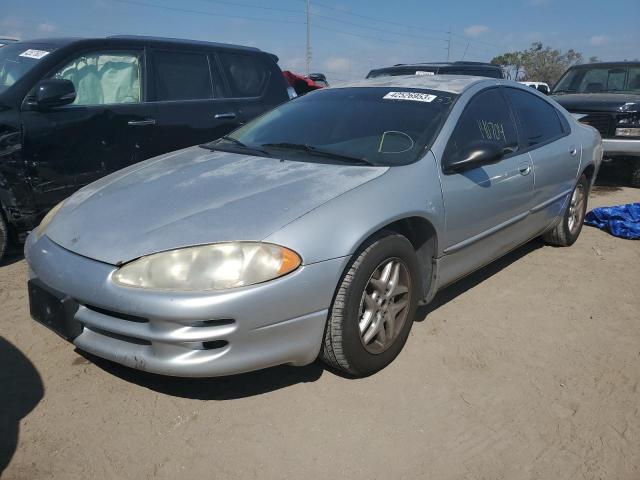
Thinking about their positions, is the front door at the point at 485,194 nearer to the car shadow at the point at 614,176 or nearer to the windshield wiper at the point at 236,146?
the windshield wiper at the point at 236,146

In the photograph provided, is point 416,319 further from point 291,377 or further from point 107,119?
point 107,119

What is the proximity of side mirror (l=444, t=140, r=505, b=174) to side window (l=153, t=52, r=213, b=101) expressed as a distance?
2.80 m

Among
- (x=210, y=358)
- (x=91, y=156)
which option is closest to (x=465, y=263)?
(x=210, y=358)

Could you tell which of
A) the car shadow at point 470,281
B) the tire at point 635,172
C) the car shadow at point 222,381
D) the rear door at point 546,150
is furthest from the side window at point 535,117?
the tire at point 635,172

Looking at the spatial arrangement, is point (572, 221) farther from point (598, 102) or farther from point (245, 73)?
point (598, 102)

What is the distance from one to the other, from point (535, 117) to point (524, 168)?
65 centimetres

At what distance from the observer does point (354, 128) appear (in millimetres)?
3211

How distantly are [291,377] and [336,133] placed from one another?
1.46 meters

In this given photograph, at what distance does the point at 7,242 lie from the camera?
3914 mm

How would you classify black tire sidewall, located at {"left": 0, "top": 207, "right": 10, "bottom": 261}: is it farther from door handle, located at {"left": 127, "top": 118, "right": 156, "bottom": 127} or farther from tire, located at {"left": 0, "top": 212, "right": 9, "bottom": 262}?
door handle, located at {"left": 127, "top": 118, "right": 156, "bottom": 127}

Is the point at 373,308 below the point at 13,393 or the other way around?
the other way around

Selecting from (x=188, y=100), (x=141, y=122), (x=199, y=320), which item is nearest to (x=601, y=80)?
(x=188, y=100)

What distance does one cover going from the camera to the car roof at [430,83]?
3404mm

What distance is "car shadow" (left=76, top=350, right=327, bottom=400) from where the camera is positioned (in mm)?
2488
